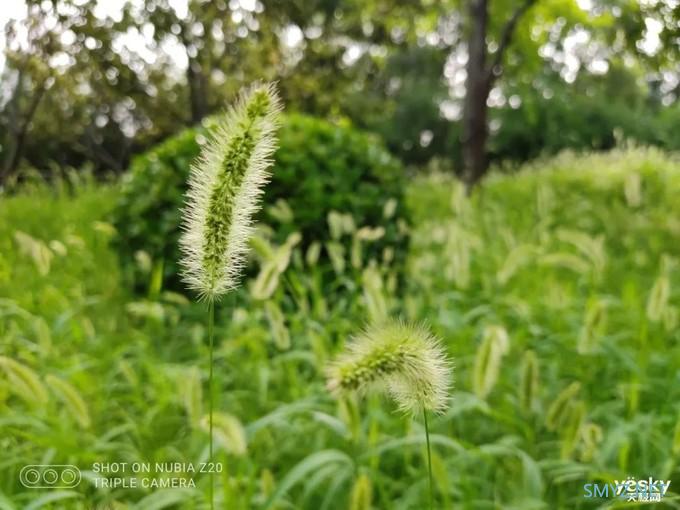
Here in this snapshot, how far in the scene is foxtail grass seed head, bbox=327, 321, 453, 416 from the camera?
0.84 m

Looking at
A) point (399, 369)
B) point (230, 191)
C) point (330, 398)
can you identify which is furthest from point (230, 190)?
point (330, 398)

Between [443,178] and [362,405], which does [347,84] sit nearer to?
[443,178]

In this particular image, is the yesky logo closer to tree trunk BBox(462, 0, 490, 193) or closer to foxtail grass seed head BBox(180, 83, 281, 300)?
foxtail grass seed head BBox(180, 83, 281, 300)

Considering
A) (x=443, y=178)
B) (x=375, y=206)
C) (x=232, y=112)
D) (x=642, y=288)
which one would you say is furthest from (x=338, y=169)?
(x=443, y=178)

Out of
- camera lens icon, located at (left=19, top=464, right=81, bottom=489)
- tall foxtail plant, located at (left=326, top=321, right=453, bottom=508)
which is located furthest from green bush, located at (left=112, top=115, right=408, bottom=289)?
tall foxtail plant, located at (left=326, top=321, right=453, bottom=508)

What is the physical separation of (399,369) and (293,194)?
2.69 meters

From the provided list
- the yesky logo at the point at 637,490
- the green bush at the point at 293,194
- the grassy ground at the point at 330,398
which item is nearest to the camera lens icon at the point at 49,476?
the grassy ground at the point at 330,398

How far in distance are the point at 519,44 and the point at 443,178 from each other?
175 centimetres

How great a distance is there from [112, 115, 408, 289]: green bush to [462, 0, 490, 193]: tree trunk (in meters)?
3.46

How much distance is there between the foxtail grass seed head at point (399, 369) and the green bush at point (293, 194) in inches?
96.4

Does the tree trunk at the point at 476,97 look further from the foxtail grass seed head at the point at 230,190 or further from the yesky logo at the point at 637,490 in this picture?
the foxtail grass seed head at the point at 230,190

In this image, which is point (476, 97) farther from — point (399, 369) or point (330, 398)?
point (399, 369)

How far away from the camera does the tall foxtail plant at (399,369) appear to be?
84cm

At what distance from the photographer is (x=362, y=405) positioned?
212 cm
